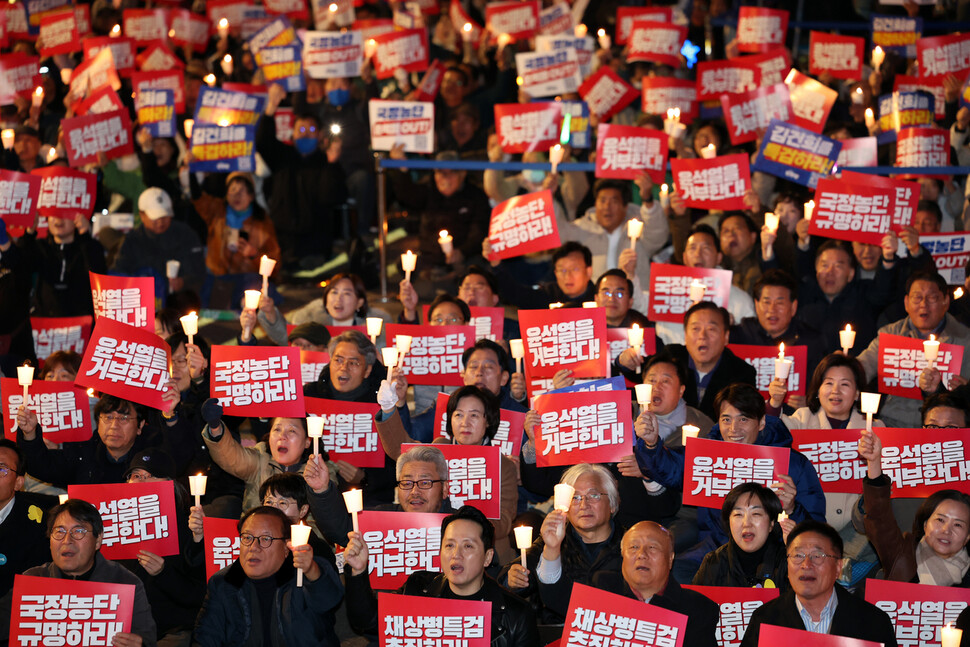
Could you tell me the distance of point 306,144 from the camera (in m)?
11.4

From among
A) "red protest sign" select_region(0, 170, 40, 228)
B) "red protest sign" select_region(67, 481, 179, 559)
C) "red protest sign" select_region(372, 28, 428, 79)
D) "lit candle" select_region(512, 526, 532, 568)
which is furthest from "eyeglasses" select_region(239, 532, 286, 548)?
"red protest sign" select_region(372, 28, 428, 79)

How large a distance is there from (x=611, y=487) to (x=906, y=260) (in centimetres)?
360

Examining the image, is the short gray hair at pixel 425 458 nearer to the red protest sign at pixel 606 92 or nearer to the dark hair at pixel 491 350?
the dark hair at pixel 491 350

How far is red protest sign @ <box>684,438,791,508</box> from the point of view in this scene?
6094 mm

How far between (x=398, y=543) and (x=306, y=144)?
6.12m

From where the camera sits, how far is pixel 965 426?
6562mm

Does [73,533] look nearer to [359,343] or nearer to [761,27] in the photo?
[359,343]

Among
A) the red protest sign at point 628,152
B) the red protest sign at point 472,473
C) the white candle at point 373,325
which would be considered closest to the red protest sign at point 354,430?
the white candle at point 373,325

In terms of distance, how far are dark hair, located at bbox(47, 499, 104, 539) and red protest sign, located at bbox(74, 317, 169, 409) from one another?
1.08 m

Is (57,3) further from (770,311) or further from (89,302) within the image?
(770,311)

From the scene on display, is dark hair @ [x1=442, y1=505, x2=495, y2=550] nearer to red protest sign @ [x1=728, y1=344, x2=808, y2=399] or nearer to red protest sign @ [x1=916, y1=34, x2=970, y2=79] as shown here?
red protest sign @ [x1=728, y1=344, x2=808, y2=399]

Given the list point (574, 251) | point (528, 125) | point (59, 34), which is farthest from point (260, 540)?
point (59, 34)

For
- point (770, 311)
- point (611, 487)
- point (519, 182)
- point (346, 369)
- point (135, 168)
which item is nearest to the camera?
point (611, 487)

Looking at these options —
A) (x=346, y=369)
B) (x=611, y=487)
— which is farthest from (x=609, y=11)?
(x=611, y=487)
